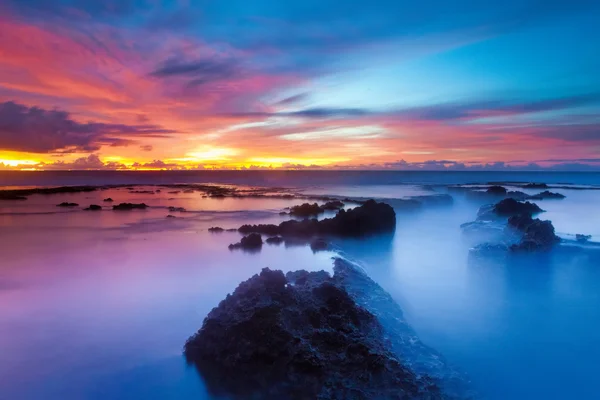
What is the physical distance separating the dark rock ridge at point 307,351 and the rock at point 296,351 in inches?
0.4

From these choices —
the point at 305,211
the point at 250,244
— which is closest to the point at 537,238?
the point at 250,244

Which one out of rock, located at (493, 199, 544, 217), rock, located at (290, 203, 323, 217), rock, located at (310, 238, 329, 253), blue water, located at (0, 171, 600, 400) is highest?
rock, located at (493, 199, 544, 217)

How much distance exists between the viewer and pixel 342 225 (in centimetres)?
1353

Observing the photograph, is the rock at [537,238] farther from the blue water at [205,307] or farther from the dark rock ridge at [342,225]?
the dark rock ridge at [342,225]

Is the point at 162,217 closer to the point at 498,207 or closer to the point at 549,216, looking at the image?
the point at 498,207

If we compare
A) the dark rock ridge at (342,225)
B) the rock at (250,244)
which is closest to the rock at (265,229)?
the dark rock ridge at (342,225)

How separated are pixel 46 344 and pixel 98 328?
0.75 m

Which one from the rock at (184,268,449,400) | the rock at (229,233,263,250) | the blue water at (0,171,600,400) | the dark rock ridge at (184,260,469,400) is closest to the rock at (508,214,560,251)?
the blue water at (0,171,600,400)

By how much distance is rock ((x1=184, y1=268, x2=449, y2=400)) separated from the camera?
3.85 metres

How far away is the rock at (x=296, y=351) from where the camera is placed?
3852 millimetres

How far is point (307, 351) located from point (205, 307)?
135 inches

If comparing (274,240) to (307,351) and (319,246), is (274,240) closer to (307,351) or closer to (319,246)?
(319,246)

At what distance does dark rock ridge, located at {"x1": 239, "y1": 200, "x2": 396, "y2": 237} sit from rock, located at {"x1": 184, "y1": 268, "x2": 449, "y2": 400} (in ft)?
25.9

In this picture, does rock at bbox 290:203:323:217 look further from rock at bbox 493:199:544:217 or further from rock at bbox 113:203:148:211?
rock at bbox 113:203:148:211
